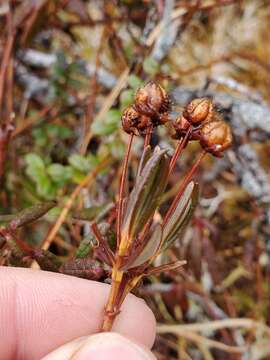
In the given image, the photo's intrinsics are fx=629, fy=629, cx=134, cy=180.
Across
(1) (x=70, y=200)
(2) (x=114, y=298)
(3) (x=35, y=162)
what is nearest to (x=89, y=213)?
(1) (x=70, y=200)

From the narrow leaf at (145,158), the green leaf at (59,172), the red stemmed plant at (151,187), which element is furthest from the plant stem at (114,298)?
the green leaf at (59,172)

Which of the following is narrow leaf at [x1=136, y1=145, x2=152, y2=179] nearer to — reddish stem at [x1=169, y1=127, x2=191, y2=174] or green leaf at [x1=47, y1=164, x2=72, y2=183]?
reddish stem at [x1=169, y1=127, x2=191, y2=174]

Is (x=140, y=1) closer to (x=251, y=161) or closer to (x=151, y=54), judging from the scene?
(x=151, y=54)

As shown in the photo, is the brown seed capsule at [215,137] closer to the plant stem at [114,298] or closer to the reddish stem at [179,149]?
the reddish stem at [179,149]

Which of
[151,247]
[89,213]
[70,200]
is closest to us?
[151,247]

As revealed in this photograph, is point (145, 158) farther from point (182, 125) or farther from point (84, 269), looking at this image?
point (84, 269)

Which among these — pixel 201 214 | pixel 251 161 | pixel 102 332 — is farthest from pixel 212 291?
pixel 102 332

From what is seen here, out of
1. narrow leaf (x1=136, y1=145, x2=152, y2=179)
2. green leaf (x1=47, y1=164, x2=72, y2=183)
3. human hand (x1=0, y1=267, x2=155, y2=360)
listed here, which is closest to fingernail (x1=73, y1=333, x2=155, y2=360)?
human hand (x1=0, y1=267, x2=155, y2=360)
